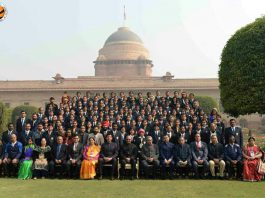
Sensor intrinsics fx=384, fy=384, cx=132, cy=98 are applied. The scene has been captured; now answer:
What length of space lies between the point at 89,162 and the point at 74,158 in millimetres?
532

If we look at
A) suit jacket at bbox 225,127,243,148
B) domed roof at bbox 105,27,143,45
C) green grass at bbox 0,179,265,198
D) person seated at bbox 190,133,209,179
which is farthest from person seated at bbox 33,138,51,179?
domed roof at bbox 105,27,143,45

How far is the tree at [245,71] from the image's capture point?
15.6 m

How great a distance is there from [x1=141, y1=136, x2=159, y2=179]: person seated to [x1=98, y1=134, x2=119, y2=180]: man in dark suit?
0.76 meters

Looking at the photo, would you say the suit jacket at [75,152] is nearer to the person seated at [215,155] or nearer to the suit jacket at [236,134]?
the person seated at [215,155]

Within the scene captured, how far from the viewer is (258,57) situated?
15.8 metres

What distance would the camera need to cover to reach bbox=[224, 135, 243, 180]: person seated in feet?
34.0

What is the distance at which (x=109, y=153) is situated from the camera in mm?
10656

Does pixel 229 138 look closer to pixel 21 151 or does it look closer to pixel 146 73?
pixel 21 151

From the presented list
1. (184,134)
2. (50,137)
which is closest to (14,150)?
(50,137)

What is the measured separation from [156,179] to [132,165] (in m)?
0.75

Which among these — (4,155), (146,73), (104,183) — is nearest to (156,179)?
(104,183)

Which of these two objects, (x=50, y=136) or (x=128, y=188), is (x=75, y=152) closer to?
(x=50, y=136)

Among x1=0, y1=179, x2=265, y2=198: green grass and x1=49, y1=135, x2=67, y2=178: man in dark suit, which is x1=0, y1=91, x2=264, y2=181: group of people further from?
x1=0, y1=179, x2=265, y2=198: green grass

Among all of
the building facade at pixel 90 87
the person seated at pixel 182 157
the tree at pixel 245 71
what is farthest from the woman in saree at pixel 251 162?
the building facade at pixel 90 87
